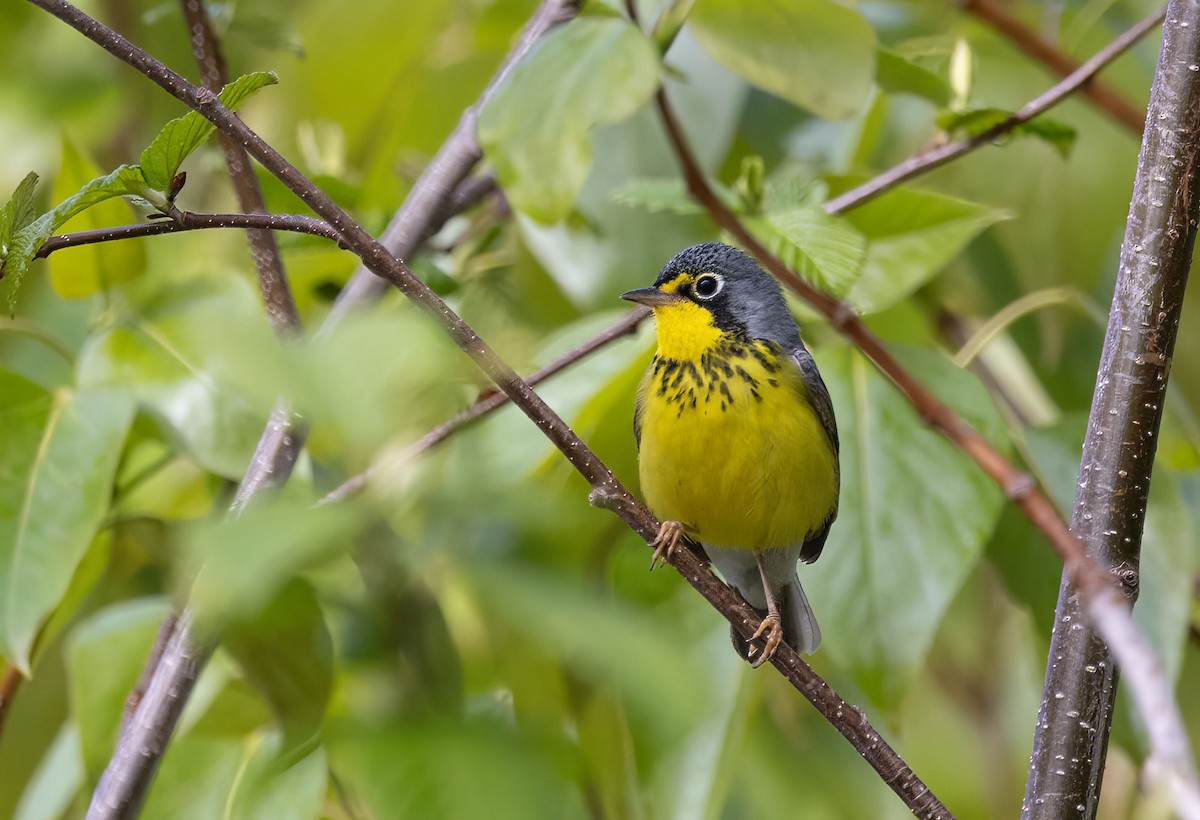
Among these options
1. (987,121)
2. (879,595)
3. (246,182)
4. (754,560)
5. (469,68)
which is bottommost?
(879,595)

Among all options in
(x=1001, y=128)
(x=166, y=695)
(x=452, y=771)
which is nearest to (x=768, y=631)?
(x=1001, y=128)

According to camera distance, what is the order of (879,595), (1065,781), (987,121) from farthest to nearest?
(987,121)
(879,595)
(1065,781)

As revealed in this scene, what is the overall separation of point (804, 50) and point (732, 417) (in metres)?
0.62

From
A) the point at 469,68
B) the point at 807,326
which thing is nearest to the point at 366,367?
the point at 807,326

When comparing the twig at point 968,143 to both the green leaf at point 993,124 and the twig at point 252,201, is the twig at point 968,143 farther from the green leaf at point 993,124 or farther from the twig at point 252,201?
the twig at point 252,201

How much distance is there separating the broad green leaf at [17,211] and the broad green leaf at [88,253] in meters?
0.83

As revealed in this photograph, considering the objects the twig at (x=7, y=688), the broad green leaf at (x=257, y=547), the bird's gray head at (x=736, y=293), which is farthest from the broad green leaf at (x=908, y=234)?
the twig at (x=7, y=688)

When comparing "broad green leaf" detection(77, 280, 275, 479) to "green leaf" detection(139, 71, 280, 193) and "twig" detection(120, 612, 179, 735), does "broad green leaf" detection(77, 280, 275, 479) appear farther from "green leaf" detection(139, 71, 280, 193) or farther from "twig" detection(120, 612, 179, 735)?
"green leaf" detection(139, 71, 280, 193)

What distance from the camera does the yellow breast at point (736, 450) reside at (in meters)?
2.10

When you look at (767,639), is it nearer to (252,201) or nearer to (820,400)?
(820,400)

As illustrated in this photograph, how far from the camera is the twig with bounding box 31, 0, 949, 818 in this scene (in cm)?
103

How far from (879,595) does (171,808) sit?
0.96 metres

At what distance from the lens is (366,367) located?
0.68 metres

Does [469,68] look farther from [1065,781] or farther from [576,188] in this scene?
[1065,781]
